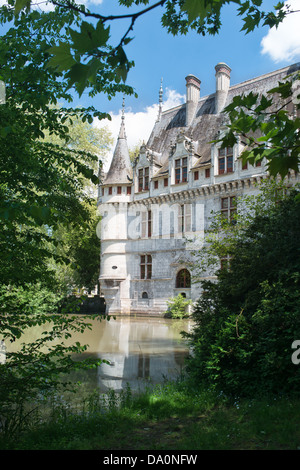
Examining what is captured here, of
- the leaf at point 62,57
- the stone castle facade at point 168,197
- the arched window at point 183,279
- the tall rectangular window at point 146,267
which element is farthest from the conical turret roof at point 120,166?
the leaf at point 62,57

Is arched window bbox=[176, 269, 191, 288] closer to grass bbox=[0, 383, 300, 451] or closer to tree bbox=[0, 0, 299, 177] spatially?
grass bbox=[0, 383, 300, 451]

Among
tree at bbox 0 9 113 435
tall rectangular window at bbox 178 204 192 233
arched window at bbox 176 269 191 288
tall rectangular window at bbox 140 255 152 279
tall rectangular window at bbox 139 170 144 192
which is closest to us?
tree at bbox 0 9 113 435

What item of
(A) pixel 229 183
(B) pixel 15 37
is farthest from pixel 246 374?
(A) pixel 229 183

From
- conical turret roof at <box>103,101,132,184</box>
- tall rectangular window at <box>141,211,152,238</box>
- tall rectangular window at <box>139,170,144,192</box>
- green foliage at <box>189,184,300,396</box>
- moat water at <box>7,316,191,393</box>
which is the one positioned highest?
conical turret roof at <box>103,101,132,184</box>

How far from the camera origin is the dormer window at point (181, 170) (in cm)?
2590

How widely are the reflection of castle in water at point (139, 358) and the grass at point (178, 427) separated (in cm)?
133

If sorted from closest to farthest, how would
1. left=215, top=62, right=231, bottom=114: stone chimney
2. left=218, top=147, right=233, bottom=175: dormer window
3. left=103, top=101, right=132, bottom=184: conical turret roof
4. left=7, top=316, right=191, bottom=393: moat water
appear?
left=7, top=316, right=191, bottom=393: moat water, left=218, top=147, right=233, bottom=175: dormer window, left=215, top=62, right=231, bottom=114: stone chimney, left=103, top=101, right=132, bottom=184: conical turret roof

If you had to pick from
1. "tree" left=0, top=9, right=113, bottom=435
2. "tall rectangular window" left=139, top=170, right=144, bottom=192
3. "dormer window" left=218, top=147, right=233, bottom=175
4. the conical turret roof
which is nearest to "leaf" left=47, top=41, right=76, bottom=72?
"tree" left=0, top=9, right=113, bottom=435

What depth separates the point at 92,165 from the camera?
26.2 meters

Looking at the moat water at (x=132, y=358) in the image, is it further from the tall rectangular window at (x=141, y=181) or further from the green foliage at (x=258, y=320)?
the tall rectangular window at (x=141, y=181)

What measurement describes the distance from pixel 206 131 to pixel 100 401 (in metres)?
23.7

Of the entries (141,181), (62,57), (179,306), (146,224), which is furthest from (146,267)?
(62,57)

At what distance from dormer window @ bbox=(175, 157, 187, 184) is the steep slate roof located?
103 cm

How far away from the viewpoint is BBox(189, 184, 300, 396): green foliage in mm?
5070
